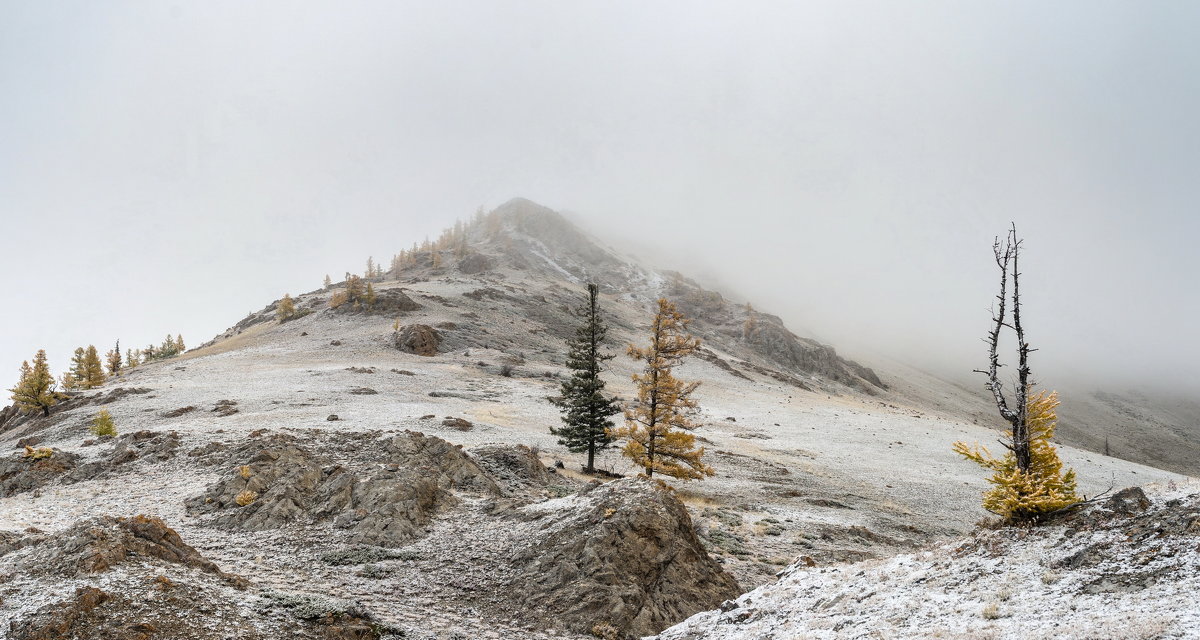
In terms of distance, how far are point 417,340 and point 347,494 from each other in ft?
195

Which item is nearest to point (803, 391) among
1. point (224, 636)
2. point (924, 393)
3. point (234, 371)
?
point (924, 393)

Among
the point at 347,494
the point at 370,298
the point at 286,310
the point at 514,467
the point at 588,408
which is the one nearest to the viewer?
the point at 347,494

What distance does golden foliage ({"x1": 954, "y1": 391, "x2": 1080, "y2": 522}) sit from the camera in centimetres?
1018

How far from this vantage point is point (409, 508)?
17188mm

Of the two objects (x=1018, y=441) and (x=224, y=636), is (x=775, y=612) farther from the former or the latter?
(x=224, y=636)

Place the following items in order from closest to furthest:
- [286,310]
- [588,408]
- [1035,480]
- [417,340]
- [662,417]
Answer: [1035,480] < [662,417] < [588,408] < [417,340] < [286,310]

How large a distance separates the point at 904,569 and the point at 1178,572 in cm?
385

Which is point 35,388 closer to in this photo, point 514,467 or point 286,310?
point 514,467

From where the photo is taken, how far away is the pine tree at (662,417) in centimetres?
2825

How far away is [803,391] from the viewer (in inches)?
3814

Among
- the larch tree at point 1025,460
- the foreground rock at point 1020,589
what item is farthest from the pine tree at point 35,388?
the larch tree at point 1025,460

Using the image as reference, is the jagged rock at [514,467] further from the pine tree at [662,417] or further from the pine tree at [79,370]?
the pine tree at [79,370]

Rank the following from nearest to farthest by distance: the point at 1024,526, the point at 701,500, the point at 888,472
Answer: the point at 1024,526 < the point at 701,500 < the point at 888,472

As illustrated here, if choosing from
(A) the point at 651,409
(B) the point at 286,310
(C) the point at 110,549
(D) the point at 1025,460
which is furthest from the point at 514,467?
(B) the point at 286,310
